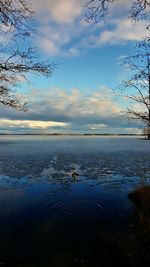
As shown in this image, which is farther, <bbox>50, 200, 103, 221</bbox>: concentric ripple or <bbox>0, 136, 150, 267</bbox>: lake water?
<bbox>50, 200, 103, 221</bbox>: concentric ripple

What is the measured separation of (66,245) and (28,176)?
16.2m

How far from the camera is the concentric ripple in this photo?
14188 mm

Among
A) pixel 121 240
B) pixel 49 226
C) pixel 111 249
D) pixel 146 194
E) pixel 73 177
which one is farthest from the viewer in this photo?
pixel 73 177

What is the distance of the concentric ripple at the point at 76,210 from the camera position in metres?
14.2

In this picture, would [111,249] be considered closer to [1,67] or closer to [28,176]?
[1,67]

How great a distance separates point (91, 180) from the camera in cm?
2436

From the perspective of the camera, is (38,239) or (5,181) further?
(5,181)

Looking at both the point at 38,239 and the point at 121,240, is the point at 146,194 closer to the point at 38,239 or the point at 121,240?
the point at 121,240

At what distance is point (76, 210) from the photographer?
15.4 m

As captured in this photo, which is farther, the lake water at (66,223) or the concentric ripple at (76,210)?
the concentric ripple at (76,210)

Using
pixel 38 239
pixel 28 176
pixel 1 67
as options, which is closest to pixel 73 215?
pixel 38 239

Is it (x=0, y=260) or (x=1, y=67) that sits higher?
(x=1, y=67)

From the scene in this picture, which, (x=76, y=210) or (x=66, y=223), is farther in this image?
(x=76, y=210)

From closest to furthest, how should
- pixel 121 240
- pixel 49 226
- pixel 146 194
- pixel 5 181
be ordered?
pixel 121 240 < pixel 49 226 < pixel 146 194 < pixel 5 181
